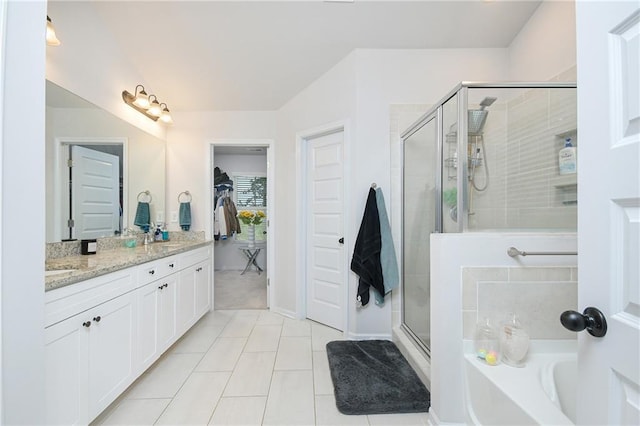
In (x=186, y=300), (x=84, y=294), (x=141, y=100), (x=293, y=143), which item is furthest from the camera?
(x=293, y=143)

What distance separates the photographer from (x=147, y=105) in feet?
9.22

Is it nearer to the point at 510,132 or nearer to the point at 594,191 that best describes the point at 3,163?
the point at 594,191

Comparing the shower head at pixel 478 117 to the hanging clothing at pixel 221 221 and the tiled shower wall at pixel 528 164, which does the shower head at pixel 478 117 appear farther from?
the hanging clothing at pixel 221 221

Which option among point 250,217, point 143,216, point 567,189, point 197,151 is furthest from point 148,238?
point 567,189

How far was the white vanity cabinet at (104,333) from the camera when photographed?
1247 mm

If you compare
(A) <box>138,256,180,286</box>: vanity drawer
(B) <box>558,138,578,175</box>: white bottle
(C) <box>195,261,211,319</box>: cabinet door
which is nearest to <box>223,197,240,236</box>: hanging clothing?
(C) <box>195,261,211,319</box>: cabinet door

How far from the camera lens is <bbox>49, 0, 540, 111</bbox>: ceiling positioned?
230cm

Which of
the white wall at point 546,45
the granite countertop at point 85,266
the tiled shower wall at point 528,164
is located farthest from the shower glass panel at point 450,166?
the granite countertop at point 85,266

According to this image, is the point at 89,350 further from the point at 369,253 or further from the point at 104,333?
the point at 369,253

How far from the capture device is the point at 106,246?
2424mm

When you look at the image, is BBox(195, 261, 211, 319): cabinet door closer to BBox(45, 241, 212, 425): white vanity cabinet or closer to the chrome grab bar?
BBox(45, 241, 212, 425): white vanity cabinet

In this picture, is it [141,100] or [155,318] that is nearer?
[155,318]

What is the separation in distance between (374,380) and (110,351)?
162 centimetres

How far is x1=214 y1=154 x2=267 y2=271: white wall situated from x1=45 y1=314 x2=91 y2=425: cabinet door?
4.44 metres
